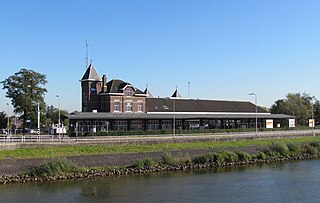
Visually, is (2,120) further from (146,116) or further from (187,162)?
(187,162)

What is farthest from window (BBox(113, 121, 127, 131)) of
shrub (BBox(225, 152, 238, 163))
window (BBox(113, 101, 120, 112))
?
shrub (BBox(225, 152, 238, 163))

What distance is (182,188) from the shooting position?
107 feet

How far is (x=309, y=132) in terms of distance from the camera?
77.0m

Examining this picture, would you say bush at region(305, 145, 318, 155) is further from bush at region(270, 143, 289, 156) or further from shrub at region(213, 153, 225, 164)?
shrub at region(213, 153, 225, 164)

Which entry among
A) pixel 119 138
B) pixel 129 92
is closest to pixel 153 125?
pixel 129 92

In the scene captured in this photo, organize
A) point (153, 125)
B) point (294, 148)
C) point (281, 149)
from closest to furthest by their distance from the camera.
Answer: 1. point (281, 149)
2. point (294, 148)
3. point (153, 125)

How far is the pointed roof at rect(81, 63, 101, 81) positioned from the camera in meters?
77.6

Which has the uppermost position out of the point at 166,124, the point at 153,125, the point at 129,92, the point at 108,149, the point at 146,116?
the point at 129,92

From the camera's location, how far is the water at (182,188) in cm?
2909

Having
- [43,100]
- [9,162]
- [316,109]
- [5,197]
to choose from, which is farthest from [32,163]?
[316,109]

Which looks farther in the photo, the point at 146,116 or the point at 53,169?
the point at 146,116

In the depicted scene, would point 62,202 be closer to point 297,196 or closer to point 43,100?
point 297,196

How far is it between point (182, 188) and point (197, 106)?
2108 inches

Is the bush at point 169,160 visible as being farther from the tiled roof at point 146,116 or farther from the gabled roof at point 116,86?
the gabled roof at point 116,86
